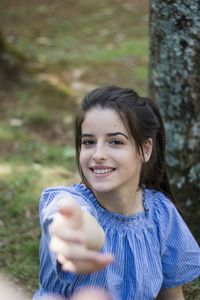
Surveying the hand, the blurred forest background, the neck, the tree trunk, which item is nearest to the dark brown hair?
the neck

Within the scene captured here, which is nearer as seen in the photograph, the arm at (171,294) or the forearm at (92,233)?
the forearm at (92,233)

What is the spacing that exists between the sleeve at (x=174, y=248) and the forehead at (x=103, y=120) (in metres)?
0.49

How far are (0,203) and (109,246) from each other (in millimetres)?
1953

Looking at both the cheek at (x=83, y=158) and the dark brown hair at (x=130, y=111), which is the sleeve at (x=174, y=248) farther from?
the cheek at (x=83, y=158)

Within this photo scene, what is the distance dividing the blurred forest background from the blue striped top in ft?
2.42

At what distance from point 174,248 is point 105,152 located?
638mm

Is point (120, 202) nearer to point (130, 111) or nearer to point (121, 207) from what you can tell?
point (121, 207)

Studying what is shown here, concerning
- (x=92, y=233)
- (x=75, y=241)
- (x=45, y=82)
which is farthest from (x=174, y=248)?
(x=45, y=82)

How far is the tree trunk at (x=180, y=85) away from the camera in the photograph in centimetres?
332

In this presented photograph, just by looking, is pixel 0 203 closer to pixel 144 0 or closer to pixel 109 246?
pixel 109 246

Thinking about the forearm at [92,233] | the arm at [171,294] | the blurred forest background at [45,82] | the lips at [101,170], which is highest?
the forearm at [92,233]

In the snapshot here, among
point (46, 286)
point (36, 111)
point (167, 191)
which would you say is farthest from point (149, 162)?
point (36, 111)

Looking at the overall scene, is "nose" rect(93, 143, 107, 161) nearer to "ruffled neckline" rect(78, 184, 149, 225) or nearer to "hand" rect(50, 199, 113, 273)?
"ruffled neckline" rect(78, 184, 149, 225)

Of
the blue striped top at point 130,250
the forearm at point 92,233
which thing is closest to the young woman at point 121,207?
the blue striped top at point 130,250
